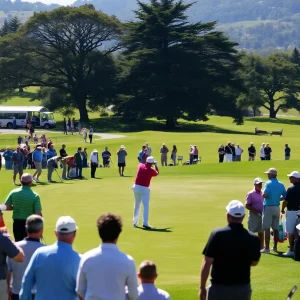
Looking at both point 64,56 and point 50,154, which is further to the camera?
point 64,56

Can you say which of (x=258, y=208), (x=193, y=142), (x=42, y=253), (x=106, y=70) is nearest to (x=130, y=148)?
(x=193, y=142)

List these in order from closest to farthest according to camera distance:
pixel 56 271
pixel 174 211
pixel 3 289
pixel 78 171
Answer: pixel 56 271 < pixel 3 289 < pixel 174 211 < pixel 78 171

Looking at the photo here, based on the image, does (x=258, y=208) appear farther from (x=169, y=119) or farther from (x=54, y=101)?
(x=54, y=101)

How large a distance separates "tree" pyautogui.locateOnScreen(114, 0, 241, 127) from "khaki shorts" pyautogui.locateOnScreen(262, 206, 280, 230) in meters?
66.4

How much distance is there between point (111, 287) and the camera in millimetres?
7473

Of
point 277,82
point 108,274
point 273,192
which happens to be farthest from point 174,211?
point 277,82

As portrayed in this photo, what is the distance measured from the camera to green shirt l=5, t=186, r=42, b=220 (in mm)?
13391

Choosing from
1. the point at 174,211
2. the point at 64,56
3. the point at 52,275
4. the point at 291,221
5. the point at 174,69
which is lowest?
the point at 174,211

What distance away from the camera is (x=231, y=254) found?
8.50 meters

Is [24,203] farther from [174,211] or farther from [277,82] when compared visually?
[277,82]

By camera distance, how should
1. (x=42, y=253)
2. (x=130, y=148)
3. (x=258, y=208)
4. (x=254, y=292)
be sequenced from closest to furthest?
(x=42, y=253) → (x=254, y=292) → (x=258, y=208) → (x=130, y=148)

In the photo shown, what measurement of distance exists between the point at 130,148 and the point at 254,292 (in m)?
47.4

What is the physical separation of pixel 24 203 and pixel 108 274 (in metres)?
6.21

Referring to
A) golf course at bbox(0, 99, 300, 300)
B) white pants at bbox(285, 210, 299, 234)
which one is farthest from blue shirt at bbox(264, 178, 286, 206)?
golf course at bbox(0, 99, 300, 300)
